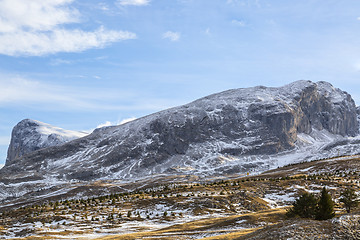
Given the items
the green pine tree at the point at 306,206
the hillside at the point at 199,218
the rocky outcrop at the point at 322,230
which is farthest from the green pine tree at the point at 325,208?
the rocky outcrop at the point at 322,230

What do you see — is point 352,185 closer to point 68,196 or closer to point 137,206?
point 137,206

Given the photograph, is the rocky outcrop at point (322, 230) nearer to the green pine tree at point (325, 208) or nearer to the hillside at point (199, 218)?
the hillside at point (199, 218)

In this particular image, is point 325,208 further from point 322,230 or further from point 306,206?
point 322,230

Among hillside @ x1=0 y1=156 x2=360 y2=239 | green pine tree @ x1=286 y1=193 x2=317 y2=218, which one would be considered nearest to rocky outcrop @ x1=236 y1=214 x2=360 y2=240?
hillside @ x1=0 y1=156 x2=360 y2=239

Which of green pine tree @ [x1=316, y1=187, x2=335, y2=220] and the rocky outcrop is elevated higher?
the rocky outcrop

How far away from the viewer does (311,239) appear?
21.4 m

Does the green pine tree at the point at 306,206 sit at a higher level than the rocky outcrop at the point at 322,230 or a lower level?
lower

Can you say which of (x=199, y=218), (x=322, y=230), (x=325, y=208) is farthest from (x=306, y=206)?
(x=199, y=218)

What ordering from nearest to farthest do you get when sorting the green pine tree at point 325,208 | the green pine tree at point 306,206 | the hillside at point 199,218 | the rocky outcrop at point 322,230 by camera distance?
the rocky outcrop at point 322,230, the hillside at point 199,218, the green pine tree at point 325,208, the green pine tree at point 306,206

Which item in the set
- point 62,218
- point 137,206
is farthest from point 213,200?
point 62,218

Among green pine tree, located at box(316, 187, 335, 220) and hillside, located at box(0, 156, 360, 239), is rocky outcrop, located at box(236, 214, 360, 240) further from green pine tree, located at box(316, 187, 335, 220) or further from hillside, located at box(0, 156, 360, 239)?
green pine tree, located at box(316, 187, 335, 220)

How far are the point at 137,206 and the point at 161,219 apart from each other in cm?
1312

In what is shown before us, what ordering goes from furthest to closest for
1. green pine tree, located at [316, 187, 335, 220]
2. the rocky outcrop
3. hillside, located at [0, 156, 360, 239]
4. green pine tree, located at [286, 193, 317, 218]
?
green pine tree, located at [286, 193, 317, 218], green pine tree, located at [316, 187, 335, 220], hillside, located at [0, 156, 360, 239], the rocky outcrop

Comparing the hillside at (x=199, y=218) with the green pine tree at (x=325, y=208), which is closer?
the hillside at (x=199, y=218)
